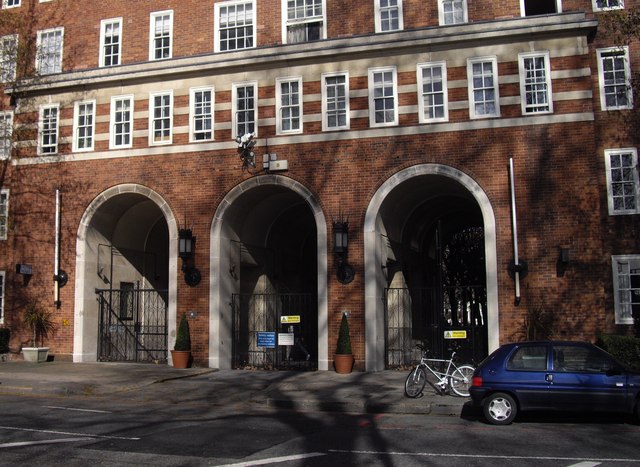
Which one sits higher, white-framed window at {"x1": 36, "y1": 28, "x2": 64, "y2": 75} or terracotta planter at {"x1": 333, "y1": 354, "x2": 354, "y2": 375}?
white-framed window at {"x1": 36, "y1": 28, "x2": 64, "y2": 75}

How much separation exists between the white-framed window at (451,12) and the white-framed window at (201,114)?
24.4 ft

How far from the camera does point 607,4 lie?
62.7 ft

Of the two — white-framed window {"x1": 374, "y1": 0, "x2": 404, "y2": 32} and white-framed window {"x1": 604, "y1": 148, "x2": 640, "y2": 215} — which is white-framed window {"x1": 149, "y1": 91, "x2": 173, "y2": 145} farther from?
white-framed window {"x1": 604, "y1": 148, "x2": 640, "y2": 215}

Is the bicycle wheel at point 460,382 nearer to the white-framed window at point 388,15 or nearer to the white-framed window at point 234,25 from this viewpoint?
the white-framed window at point 388,15

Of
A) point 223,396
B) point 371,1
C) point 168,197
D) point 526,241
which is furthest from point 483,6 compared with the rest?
point 223,396

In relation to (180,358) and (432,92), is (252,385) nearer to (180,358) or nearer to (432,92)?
(180,358)

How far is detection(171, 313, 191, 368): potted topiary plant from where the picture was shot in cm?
2042

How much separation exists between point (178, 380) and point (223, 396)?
2.55m

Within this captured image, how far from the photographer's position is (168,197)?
21.9 metres

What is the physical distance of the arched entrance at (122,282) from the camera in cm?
2230

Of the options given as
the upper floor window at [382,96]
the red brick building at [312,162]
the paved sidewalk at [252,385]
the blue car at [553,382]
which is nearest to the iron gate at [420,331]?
the red brick building at [312,162]

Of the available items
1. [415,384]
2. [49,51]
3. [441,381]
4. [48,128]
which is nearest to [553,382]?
[441,381]

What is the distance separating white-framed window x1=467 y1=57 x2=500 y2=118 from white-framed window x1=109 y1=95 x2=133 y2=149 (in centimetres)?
1088

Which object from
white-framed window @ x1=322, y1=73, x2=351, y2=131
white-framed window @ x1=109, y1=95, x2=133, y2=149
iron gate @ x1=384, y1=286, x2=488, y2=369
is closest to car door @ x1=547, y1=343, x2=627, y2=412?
iron gate @ x1=384, y1=286, x2=488, y2=369
